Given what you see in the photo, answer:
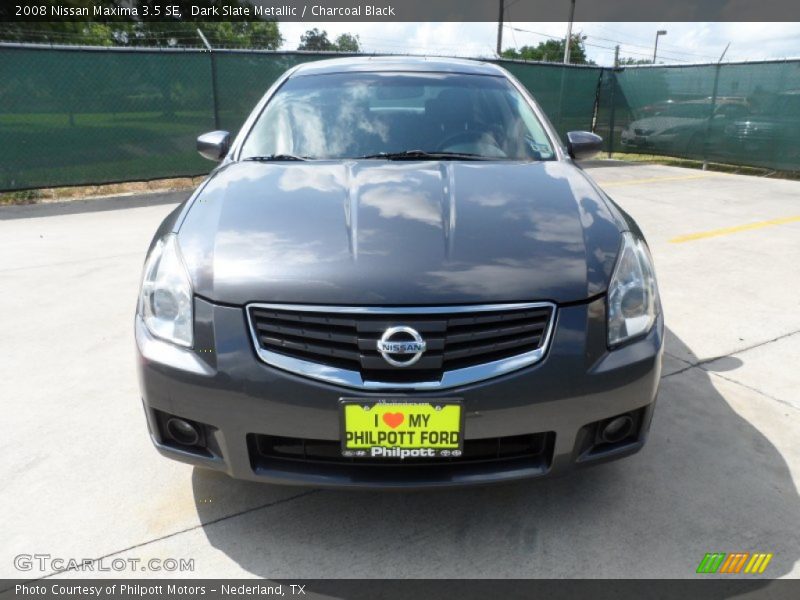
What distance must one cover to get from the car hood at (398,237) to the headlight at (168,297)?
0.17 feet

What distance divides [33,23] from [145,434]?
28405 millimetres

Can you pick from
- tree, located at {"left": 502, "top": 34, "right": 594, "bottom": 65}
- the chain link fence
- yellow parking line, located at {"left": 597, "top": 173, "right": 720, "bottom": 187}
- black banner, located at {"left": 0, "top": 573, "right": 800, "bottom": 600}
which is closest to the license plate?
black banner, located at {"left": 0, "top": 573, "right": 800, "bottom": 600}

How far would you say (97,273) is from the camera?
4.95m

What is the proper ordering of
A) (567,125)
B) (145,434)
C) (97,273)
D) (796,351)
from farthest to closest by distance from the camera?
(567,125)
(97,273)
(796,351)
(145,434)

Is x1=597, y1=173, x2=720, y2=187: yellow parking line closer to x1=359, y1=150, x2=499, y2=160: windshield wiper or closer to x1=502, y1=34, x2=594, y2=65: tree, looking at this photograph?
x1=359, y1=150, x2=499, y2=160: windshield wiper

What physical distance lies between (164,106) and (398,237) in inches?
300

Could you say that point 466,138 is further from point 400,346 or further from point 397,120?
point 400,346

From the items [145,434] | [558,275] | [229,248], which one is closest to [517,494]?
[558,275]

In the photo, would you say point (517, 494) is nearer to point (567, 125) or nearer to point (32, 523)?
point (32, 523)

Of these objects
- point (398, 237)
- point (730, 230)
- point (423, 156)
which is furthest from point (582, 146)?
point (730, 230)

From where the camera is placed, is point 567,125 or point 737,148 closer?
point 737,148

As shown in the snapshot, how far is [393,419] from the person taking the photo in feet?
5.75

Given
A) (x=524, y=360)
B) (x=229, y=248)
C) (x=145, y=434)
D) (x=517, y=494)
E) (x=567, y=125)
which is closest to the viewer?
(x=524, y=360)

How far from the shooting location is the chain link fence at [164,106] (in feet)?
25.2
